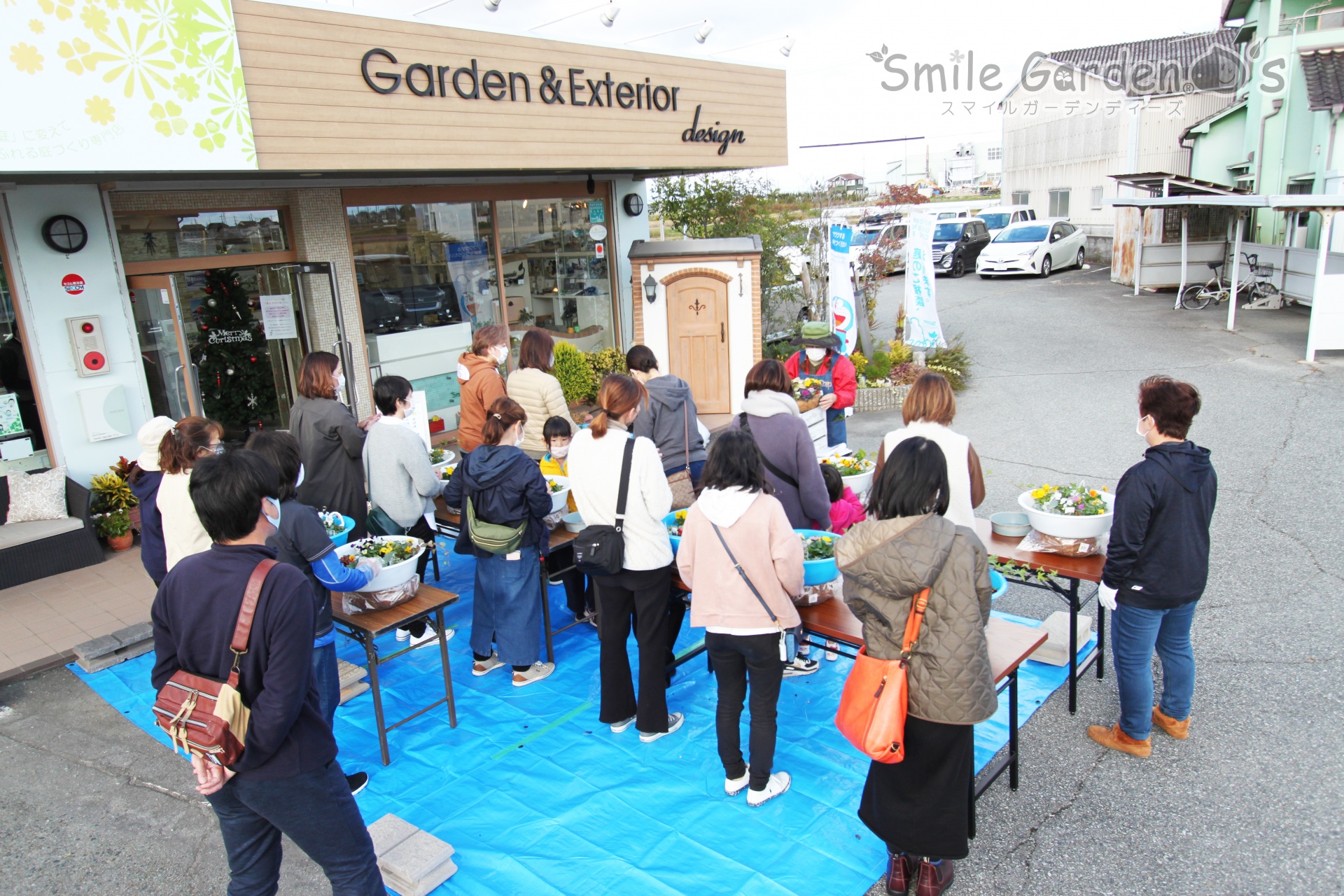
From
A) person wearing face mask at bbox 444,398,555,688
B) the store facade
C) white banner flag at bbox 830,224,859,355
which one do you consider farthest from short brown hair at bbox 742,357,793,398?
white banner flag at bbox 830,224,859,355

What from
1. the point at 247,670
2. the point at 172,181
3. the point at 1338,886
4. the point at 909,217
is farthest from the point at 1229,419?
the point at 172,181

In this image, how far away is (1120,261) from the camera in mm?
21359

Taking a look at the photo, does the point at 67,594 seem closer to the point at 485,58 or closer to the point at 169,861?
the point at 169,861

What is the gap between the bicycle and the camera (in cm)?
1684

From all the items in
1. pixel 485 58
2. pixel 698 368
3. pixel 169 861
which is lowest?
pixel 169 861

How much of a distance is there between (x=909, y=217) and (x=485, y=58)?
23.7 feet

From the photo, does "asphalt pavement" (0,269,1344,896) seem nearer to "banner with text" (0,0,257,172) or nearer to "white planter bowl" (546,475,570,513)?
"white planter bowl" (546,475,570,513)

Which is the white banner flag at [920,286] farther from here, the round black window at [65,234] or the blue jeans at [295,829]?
the blue jeans at [295,829]

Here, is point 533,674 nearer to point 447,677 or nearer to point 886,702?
point 447,677

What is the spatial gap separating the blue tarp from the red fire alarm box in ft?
10.2

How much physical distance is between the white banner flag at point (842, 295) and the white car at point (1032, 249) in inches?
515

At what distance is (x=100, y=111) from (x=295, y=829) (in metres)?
5.53

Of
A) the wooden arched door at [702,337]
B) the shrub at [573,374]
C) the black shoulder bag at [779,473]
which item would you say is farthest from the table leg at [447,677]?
the wooden arched door at [702,337]

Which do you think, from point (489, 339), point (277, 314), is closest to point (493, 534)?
point (489, 339)
